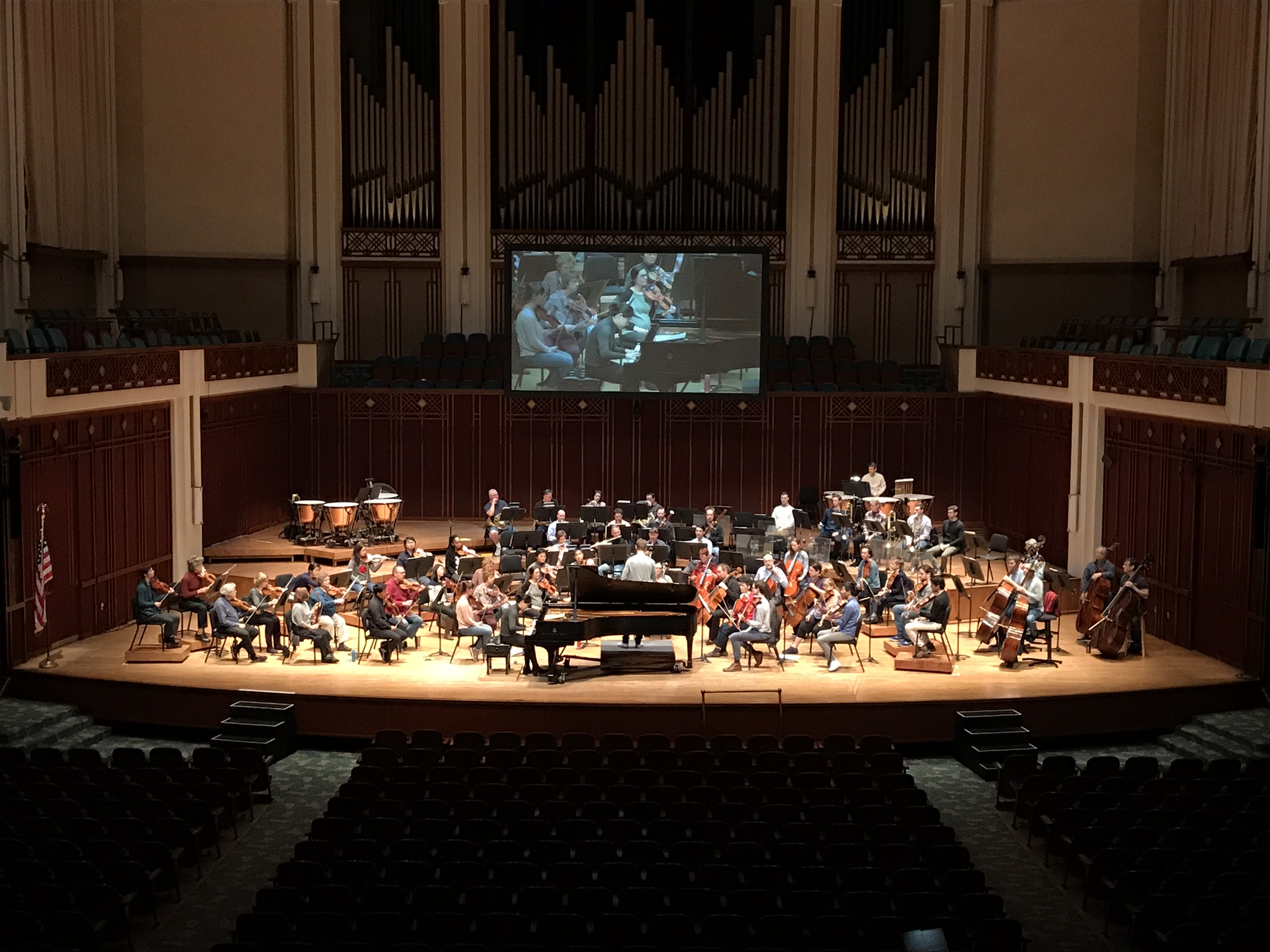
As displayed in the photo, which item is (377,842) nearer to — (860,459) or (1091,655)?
(1091,655)

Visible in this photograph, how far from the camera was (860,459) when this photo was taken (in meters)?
24.8

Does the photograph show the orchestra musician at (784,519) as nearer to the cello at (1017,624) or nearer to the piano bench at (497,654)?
the cello at (1017,624)

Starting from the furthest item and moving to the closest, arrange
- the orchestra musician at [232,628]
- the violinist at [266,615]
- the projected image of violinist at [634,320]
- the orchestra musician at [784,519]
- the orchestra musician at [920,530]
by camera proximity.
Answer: the projected image of violinist at [634,320]
the orchestra musician at [784,519]
the orchestra musician at [920,530]
the violinist at [266,615]
the orchestra musician at [232,628]

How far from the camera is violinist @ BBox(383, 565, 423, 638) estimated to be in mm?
17016

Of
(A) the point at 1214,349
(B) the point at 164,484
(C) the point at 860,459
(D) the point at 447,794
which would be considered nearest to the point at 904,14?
(C) the point at 860,459

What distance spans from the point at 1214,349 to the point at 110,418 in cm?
1340

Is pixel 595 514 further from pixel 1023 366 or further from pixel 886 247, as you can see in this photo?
pixel 886 247

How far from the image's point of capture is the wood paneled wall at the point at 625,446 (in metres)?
24.8

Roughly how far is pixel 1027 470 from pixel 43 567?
1392 cm

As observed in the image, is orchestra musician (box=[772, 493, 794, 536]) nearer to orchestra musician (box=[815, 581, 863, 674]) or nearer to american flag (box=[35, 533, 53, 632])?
orchestra musician (box=[815, 581, 863, 674])

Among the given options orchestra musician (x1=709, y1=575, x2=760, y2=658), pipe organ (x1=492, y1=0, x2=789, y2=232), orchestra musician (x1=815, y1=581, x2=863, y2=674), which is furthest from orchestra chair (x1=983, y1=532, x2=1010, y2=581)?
pipe organ (x1=492, y1=0, x2=789, y2=232)

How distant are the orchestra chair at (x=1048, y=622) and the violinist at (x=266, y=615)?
843 centimetres

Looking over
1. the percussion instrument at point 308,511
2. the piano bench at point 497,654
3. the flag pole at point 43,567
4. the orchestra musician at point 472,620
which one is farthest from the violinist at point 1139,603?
the flag pole at point 43,567

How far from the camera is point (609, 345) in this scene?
78.1 feet
